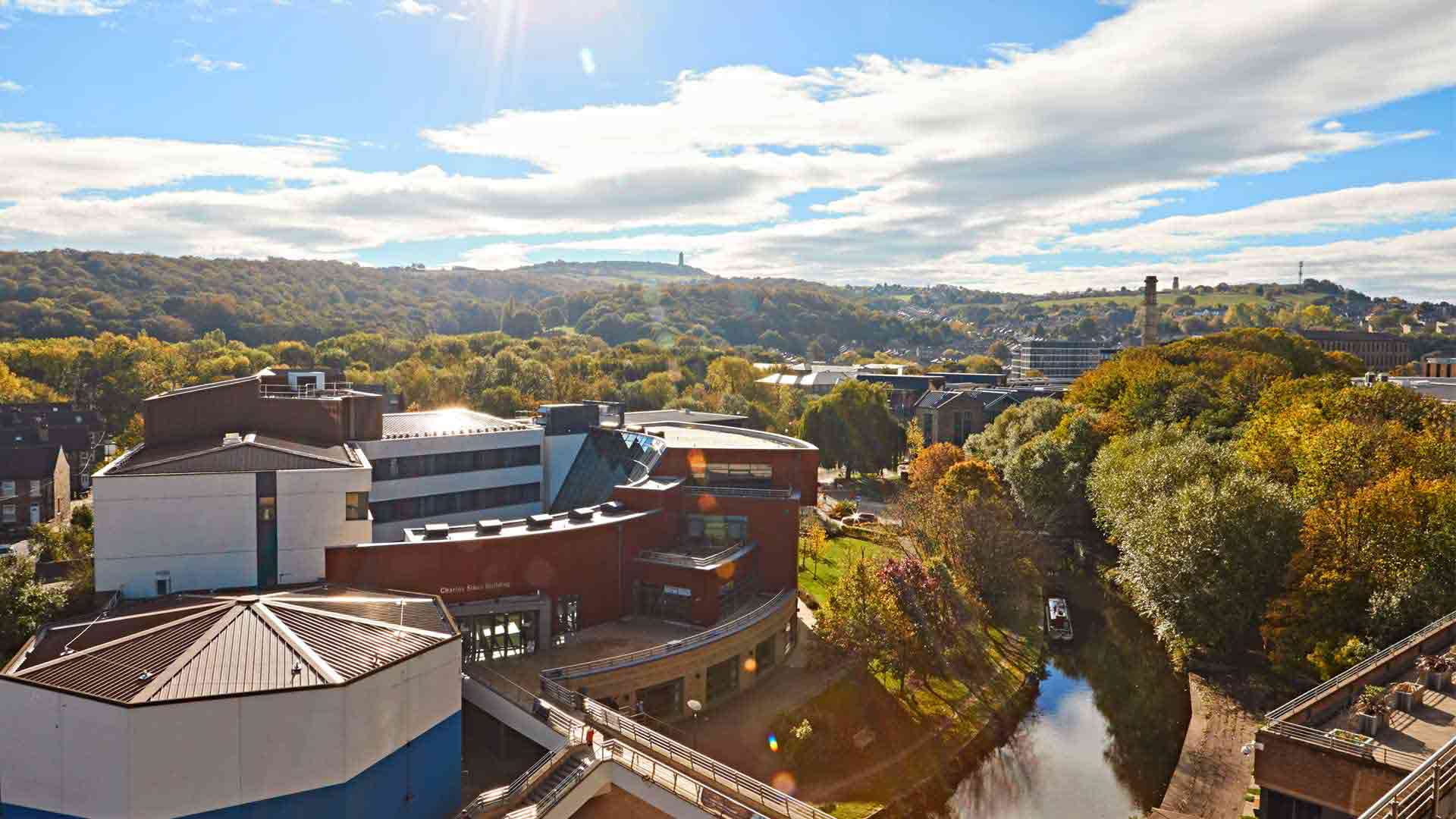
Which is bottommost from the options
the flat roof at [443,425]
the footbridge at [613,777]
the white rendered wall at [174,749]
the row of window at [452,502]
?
the footbridge at [613,777]

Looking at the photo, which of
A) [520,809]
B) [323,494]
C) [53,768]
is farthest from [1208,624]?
[53,768]

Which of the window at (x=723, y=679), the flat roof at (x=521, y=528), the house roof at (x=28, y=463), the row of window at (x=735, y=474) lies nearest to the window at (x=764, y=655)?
the window at (x=723, y=679)

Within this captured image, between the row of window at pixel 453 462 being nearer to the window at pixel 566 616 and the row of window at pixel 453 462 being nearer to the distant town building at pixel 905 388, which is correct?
the window at pixel 566 616

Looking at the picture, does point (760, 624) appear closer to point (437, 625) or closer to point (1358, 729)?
point (437, 625)

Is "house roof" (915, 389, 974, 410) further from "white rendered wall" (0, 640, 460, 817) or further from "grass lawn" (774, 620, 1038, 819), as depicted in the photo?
"white rendered wall" (0, 640, 460, 817)

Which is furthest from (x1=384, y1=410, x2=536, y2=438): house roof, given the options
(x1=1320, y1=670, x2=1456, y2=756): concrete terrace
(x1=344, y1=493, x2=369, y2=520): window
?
(x1=1320, y1=670, x2=1456, y2=756): concrete terrace

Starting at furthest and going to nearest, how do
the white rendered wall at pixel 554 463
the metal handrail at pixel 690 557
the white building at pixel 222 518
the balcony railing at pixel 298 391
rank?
the white rendered wall at pixel 554 463, the balcony railing at pixel 298 391, the metal handrail at pixel 690 557, the white building at pixel 222 518
